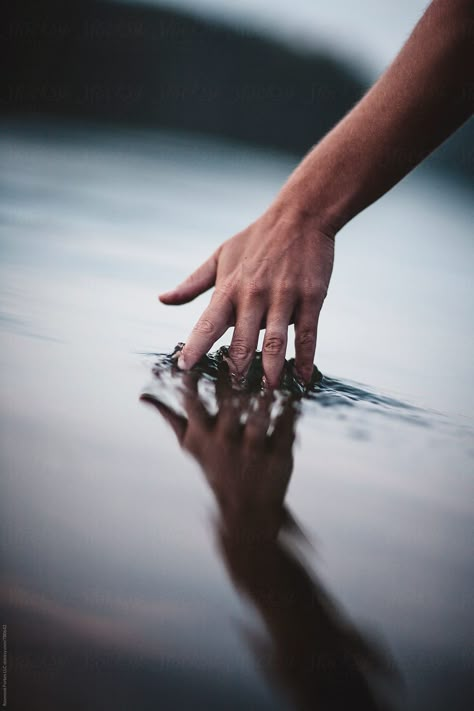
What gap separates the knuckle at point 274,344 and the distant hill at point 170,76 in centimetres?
369

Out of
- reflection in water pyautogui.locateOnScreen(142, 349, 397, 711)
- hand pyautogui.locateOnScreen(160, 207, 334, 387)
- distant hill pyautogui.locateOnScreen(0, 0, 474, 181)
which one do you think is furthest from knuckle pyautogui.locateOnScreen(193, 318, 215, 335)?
distant hill pyautogui.locateOnScreen(0, 0, 474, 181)

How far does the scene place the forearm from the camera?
978mm

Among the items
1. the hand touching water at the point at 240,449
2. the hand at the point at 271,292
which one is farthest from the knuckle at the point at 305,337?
the hand touching water at the point at 240,449

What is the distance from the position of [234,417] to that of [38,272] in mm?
770

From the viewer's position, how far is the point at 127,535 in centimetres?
51

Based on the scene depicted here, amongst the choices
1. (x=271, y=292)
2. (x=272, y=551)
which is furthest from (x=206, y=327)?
(x=272, y=551)

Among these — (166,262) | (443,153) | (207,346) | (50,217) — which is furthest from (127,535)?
(443,153)

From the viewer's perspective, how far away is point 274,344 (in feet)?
3.35

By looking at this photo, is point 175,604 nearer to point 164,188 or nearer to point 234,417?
point 234,417

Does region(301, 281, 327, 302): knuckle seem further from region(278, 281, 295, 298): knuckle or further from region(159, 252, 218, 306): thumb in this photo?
region(159, 252, 218, 306): thumb

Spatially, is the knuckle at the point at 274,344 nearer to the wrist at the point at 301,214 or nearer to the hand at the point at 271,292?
the hand at the point at 271,292

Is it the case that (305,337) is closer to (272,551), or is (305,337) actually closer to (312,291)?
(312,291)

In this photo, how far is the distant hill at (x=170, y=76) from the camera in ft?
15.0

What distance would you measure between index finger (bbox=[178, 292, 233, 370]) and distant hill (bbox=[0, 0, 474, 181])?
11.9 feet
